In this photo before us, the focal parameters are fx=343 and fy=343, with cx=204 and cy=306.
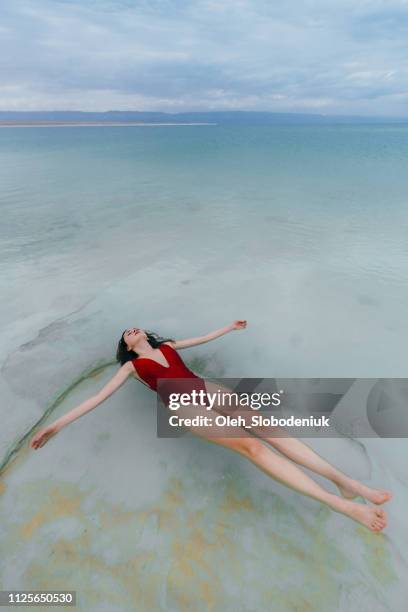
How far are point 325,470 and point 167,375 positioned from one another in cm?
198

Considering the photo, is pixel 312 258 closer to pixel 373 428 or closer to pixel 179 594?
pixel 373 428

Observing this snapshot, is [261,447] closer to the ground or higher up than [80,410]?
closer to the ground

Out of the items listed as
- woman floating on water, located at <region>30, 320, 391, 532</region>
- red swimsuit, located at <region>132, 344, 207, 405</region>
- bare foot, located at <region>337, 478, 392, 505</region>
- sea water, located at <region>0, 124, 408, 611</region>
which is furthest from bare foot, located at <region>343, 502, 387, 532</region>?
red swimsuit, located at <region>132, 344, 207, 405</region>

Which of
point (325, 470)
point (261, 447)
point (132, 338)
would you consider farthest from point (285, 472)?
point (132, 338)

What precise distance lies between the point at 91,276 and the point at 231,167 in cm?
2082

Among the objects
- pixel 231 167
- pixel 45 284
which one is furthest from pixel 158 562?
pixel 231 167

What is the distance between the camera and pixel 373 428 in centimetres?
456

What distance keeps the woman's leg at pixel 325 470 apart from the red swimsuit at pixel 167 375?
1030mm

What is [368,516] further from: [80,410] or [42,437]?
[42,437]

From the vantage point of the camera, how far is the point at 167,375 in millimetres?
4117

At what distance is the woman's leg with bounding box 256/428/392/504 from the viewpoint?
11.0 ft

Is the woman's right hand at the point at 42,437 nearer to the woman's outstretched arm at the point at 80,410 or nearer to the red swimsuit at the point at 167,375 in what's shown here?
the woman's outstretched arm at the point at 80,410

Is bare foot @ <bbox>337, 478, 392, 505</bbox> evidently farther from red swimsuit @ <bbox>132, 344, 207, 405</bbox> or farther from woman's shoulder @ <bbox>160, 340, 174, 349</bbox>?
woman's shoulder @ <bbox>160, 340, 174, 349</bbox>

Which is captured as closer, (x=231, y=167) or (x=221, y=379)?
(x=221, y=379)
